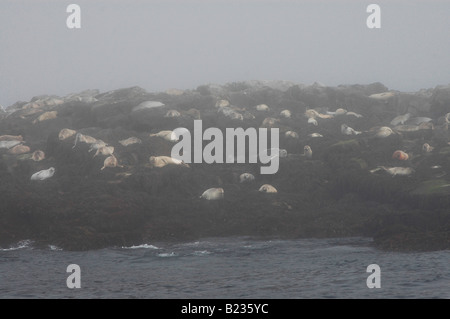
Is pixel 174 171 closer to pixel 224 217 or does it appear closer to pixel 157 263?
pixel 224 217

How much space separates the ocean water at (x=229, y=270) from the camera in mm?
13961

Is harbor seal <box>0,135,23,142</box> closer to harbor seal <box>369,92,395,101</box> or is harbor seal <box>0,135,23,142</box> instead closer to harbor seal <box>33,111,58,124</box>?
harbor seal <box>33,111,58,124</box>

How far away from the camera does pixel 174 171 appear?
81.9ft

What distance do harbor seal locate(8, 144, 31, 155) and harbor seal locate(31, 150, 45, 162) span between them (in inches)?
55.7

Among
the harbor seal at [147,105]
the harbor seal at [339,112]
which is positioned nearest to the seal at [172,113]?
the harbor seal at [147,105]

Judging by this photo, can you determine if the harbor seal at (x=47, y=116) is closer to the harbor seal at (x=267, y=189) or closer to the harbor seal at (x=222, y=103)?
the harbor seal at (x=222, y=103)

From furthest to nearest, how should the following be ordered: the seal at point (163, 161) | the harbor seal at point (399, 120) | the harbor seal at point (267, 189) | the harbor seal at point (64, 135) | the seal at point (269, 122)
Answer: the harbor seal at point (399, 120), the seal at point (269, 122), the harbor seal at point (64, 135), the seal at point (163, 161), the harbor seal at point (267, 189)

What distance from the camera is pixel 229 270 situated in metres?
16.1

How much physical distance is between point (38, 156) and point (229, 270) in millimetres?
15461

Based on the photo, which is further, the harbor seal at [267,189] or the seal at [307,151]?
the seal at [307,151]

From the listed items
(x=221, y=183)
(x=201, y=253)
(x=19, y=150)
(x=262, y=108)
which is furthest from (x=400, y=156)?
(x=19, y=150)

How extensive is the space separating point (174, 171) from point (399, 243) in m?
10.7

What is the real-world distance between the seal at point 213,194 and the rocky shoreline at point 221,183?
399mm
